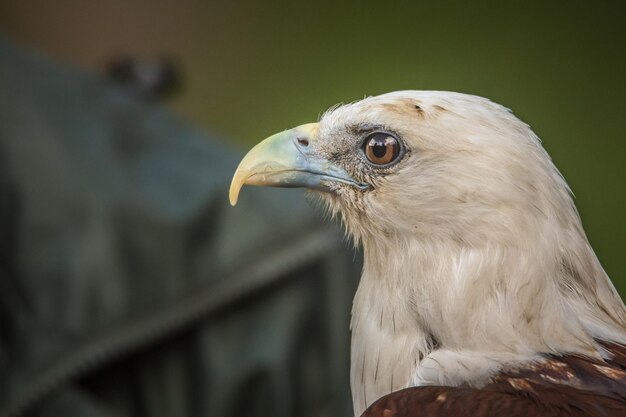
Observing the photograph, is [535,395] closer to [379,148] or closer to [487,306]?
[487,306]

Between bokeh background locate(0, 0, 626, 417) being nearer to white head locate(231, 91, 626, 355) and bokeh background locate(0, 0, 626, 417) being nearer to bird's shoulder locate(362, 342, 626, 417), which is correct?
white head locate(231, 91, 626, 355)

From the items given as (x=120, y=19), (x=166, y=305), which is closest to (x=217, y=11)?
(x=120, y=19)

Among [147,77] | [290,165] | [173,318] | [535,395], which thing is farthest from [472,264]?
[147,77]

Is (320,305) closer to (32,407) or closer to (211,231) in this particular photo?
(211,231)

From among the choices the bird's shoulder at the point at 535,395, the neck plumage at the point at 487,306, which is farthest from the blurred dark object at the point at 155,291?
the bird's shoulder at the point at 535,395

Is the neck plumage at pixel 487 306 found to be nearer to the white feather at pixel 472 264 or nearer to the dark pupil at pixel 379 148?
the white feather at pixel 472 264

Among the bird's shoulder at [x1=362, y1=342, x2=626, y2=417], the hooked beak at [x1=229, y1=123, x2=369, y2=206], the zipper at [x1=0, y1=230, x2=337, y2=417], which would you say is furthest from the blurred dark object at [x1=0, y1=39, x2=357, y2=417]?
the bird's shoulder at [x1=362, y1=342, x2=626, y2=417]
